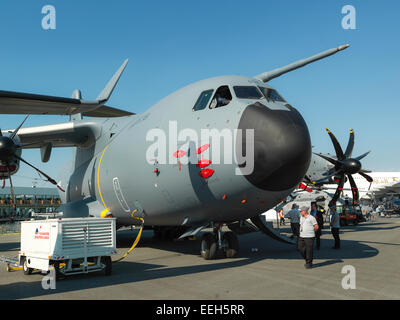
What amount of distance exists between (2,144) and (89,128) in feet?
10.4

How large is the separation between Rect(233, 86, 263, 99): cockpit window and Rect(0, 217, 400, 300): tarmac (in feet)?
12.8

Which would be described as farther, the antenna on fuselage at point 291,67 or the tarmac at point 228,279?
the antenna on fuselage at point 291,67

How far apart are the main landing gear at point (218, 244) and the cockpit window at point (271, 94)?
3.40m

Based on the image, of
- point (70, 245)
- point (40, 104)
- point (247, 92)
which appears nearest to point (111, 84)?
point (40, 104)

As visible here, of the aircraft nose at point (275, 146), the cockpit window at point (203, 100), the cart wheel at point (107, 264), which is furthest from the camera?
the cockpit window at point (203, 100)

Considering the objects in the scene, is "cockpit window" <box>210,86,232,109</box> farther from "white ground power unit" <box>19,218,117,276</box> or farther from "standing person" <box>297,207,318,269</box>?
"white ground power unit" <box>19,218,117,276</box>

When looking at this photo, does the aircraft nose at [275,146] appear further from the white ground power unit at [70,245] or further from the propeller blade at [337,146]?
the propeller blade at [337,146]

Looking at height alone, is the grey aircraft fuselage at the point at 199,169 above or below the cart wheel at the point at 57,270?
above

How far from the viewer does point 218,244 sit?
10.0 meters

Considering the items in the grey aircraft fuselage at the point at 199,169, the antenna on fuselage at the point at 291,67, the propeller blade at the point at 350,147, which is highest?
the antenna on fuselage at the point at 291,67

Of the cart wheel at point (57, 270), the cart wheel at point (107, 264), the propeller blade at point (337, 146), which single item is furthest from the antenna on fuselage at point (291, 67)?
the propeller blade at point (337, 146)

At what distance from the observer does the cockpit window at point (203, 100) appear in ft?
29.8

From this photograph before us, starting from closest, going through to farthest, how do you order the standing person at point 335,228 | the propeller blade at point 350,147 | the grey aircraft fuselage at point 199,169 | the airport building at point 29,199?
the grey aircraft fuselage at point 199,169
the standing person at point 335,228
the propeller blade at point 350,147
the airport building at point 29,199

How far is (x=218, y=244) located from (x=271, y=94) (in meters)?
4.02
